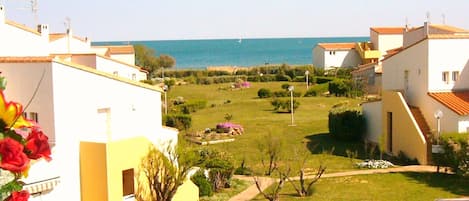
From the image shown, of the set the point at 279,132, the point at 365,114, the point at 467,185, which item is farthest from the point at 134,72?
the point at 467,185

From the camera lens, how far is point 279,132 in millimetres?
35906

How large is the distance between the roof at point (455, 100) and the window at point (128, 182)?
14.9m

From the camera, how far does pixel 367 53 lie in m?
72.1

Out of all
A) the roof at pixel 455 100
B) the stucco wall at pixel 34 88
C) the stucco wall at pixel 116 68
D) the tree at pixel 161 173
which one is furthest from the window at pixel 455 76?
the stucco wall at pixel 34 88

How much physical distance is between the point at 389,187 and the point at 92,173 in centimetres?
1140

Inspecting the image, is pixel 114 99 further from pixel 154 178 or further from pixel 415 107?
pixel 415 107

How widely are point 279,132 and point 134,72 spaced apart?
10011mm

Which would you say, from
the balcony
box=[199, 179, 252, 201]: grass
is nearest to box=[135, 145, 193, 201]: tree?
box=[199, 179, 252, 201]: grass

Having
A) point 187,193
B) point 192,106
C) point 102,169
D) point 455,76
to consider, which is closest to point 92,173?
point 102,169

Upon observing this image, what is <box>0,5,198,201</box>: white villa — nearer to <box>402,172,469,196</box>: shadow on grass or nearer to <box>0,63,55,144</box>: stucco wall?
<box>0,63,55,144</box>: stucco wall

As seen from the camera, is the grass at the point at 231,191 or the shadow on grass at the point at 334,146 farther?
the shadow on grass at the point at 334,146

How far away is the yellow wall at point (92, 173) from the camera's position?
15336mm

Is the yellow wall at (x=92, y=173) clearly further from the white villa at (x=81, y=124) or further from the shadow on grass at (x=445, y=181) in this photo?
the shadow on grass at (x=445, y=181)

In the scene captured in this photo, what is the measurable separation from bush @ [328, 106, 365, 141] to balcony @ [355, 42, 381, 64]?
124ft
